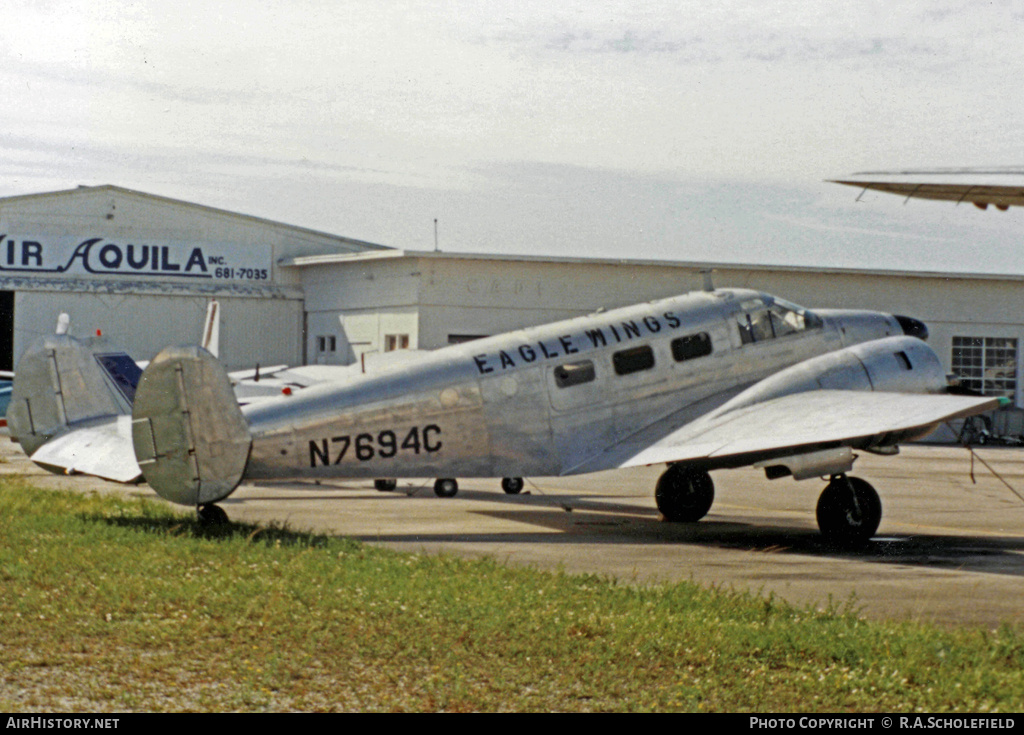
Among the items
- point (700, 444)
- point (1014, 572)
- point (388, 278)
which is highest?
point (388, 278)

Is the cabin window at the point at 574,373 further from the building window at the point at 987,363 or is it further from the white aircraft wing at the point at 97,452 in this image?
the building window at the point at 987,363

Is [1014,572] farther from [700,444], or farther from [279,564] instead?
[279,564]

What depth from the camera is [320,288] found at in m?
56.2

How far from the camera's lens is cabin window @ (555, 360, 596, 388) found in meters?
18.2

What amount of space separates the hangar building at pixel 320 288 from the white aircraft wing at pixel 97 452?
30757 millimetres

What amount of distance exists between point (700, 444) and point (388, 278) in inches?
1378

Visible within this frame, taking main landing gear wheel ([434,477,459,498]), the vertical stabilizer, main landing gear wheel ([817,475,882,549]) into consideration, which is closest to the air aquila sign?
main landing gear wheel ([434,477,459,498])

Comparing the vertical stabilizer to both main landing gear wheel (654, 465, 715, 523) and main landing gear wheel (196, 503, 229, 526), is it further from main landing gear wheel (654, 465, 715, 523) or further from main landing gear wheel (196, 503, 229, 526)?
main landing gear wheel (654, 465, 715, 523)

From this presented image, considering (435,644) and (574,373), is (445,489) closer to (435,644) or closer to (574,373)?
(574,373)

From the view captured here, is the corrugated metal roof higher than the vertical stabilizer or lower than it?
higher

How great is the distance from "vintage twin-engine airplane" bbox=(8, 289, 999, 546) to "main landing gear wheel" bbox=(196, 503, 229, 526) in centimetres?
2
